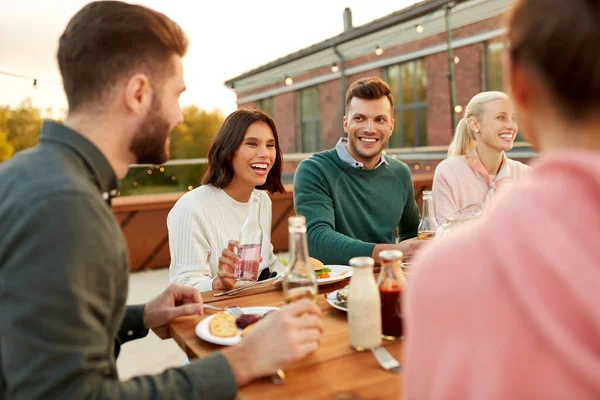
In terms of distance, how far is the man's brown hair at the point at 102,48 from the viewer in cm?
104

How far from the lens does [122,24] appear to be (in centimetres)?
105

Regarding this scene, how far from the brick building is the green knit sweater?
5.35 meters

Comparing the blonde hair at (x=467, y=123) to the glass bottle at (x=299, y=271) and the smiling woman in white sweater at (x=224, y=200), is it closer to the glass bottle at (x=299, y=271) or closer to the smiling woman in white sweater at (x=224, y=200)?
the smiling woman in white sweater at (x=224, y=200)

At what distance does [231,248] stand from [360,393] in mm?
954

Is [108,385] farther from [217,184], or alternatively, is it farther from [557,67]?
[217,184]

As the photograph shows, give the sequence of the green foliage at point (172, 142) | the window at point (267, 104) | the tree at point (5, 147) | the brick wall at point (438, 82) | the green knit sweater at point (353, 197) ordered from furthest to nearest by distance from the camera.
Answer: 1. the window at point (267, 104)
2. the tree at point (5, 147)
3. the brick wall at point (438, 82)
4. the green foliage at point (172, 142)
5. the green knit sweater at point (353, 197)

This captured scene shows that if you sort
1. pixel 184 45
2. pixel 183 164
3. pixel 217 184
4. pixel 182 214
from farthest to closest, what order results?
pixel 183 164 < pixel 217 184 < pixel 182 214 < pixel 184 45

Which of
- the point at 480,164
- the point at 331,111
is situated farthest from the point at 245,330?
the point at 331,111

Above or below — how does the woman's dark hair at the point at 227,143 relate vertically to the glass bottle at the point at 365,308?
above

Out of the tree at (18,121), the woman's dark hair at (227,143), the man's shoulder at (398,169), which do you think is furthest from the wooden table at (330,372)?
the tree at (18,121)

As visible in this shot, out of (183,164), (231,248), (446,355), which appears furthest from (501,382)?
(183,164)

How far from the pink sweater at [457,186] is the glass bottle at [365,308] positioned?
1773 millimetres

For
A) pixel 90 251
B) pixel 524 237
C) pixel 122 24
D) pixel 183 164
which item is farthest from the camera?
pixel 183 164

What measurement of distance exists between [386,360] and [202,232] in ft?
4.34
